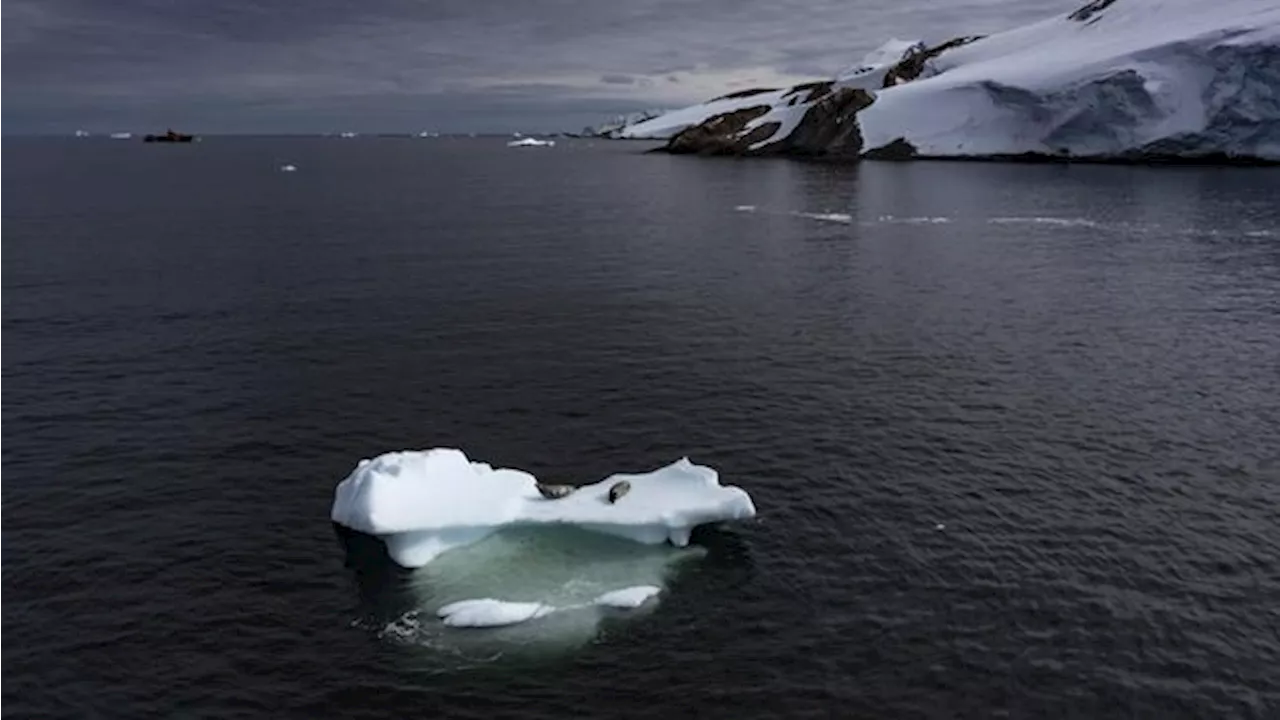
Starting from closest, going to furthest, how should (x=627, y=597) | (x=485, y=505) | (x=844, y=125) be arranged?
(x=627, y=597), (x=485, y=505), (x=844, y=125)

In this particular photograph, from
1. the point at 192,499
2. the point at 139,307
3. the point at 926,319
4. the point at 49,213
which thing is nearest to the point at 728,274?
the point at 926,319

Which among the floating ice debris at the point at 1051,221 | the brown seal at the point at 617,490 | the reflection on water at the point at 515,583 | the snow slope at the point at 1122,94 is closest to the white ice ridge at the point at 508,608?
the reflection on water at the point at 515,583

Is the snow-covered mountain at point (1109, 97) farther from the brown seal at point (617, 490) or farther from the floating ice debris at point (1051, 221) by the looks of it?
the brown seal at point (617, 490)

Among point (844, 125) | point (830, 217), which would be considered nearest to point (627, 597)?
point (830, 217)

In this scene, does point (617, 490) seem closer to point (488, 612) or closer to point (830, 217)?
point (488, 612)

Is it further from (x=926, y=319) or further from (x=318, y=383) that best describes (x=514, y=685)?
(x=926, y=319)
